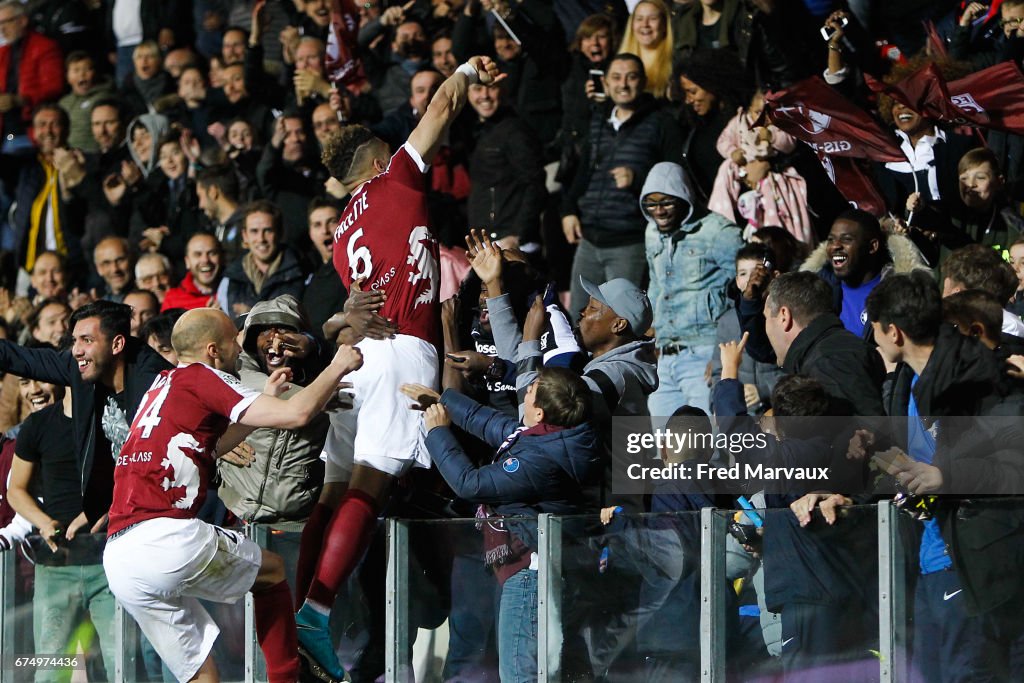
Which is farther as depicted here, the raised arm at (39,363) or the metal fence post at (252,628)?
the raised arm at (39,363)

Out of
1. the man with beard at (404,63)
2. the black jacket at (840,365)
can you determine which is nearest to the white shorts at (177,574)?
the black jacket at (840,365)

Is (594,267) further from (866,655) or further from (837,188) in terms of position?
(866,655)

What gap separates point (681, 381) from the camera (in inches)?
351

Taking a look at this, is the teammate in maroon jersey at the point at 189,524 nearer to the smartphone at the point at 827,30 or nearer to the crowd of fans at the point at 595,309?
the crowd of fans at the point at 595,309

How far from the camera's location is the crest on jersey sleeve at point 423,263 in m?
6.74

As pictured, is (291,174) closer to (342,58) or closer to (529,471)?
(342,58)

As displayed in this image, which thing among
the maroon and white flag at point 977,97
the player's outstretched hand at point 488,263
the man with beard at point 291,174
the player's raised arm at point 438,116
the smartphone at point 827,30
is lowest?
the player's outstretched hand at point 488,263

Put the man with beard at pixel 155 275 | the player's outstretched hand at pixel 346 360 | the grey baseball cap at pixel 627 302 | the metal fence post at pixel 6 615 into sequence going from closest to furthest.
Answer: the player's outstretched hand at pixel 346 360 → the grey baseball cap at pixel 627 302 → the metal fence post at pixel 6 615 → the man with beard at pixel 155 275

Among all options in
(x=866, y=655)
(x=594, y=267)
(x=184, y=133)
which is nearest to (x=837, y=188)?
(x=594, y=267)

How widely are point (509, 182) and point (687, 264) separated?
1.56 metres

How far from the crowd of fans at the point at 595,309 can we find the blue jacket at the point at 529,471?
16mm

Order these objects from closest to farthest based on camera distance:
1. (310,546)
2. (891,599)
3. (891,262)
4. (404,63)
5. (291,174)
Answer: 1. (891,599)
2. (310,546)
3. (891,262)
4. (291,174)
5. (404,63)

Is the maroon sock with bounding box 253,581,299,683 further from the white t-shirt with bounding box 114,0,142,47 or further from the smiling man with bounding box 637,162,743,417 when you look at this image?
the white t-shirt with bounding box 114,0,142,47

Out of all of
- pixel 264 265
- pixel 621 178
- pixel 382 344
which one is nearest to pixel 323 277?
pixel 264 265
